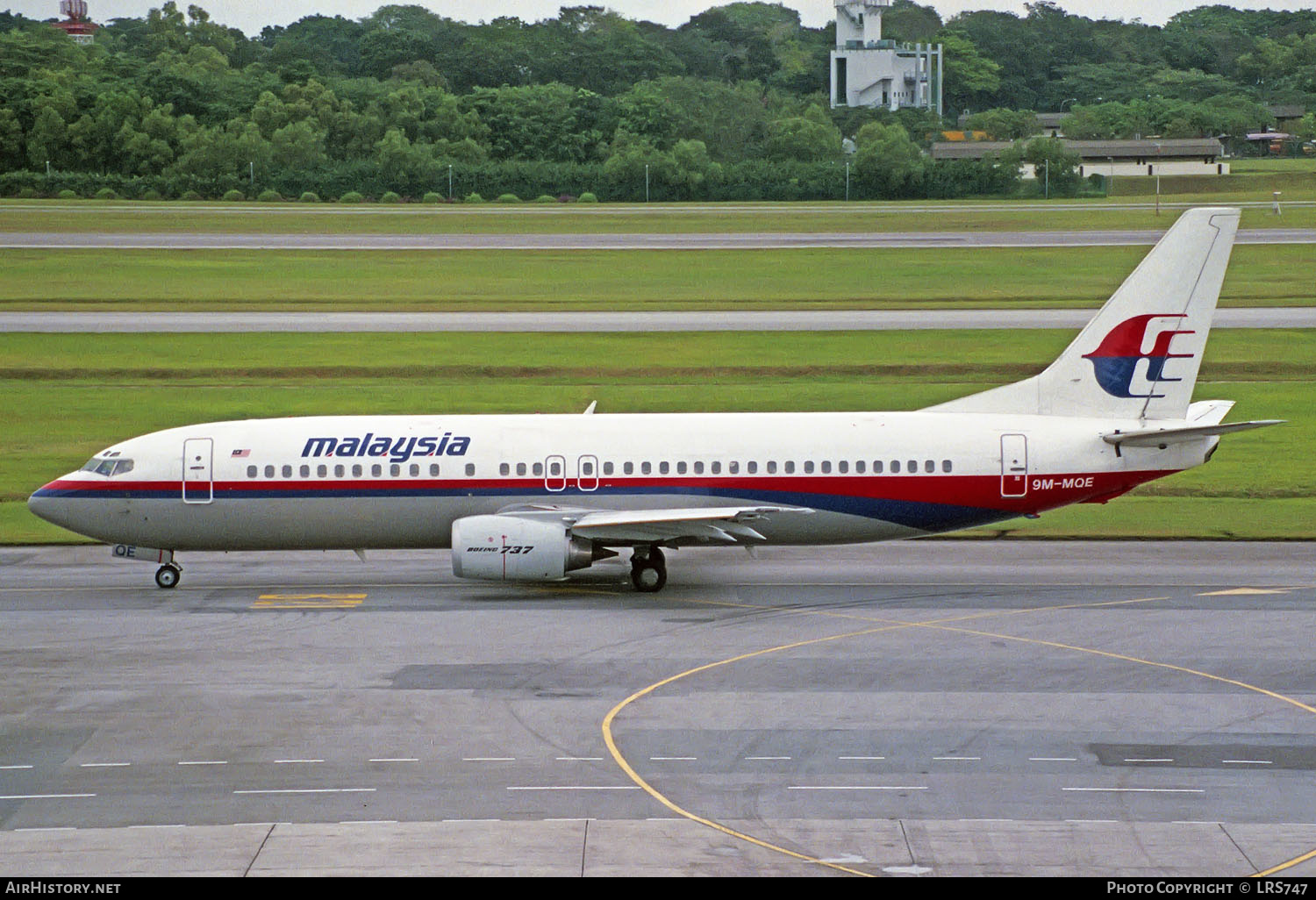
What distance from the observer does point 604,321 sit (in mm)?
80938

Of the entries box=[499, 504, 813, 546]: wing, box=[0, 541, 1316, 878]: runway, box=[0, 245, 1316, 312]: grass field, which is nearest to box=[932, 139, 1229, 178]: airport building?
box=[0, 245, 1316, 312]: grass field

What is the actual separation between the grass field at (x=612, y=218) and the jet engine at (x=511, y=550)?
3469 inches

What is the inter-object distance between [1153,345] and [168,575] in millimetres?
24140

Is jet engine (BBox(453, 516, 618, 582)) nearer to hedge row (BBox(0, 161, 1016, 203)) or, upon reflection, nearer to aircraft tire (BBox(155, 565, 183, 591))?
aircraft tire (BBox(155, 565, 183, 591))

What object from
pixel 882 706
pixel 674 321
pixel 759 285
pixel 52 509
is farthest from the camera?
pixel 759 285

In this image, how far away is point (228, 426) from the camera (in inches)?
1452

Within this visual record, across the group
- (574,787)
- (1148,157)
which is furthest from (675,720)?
(1148,157)

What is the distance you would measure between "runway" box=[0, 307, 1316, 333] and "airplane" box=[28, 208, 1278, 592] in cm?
4152

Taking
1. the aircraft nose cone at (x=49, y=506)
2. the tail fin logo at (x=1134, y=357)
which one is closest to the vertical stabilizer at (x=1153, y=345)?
the tail fin logo at (x=1134, y=357)

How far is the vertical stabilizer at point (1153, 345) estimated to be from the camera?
36.5m

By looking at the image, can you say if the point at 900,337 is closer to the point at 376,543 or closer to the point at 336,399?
the point at 336,399

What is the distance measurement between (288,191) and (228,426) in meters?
109

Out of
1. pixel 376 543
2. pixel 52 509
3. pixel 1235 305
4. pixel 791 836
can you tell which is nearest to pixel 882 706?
pixel 791 836

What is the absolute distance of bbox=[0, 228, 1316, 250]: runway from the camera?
109 meters
